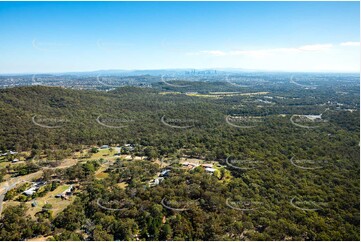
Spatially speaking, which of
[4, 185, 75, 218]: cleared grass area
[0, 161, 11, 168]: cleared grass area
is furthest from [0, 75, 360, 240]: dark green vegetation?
[0, 161, 11, 168]: cleared grass area

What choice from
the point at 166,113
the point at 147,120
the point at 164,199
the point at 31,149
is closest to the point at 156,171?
the point at 164,199

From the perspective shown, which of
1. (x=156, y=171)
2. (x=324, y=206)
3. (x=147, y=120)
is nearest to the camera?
(x=324, y=206)

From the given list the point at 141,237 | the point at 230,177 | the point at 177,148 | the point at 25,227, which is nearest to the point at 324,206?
the point at 230,177

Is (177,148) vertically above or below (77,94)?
below

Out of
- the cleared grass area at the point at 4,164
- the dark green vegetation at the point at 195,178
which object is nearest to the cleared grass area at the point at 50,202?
the dark green vegetation at the point at 195,178

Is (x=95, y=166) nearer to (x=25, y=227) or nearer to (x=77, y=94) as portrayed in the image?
(x=25, y=227)

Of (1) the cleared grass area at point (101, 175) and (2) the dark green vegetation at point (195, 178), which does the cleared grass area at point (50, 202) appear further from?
(1) the cleared grass area at point (101, 175)

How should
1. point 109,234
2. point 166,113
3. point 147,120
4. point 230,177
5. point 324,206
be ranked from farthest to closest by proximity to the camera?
point 166,113
point 147,120
point 230,177
point 324,206
point 109,234

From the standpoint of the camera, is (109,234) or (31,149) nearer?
(109,234)
